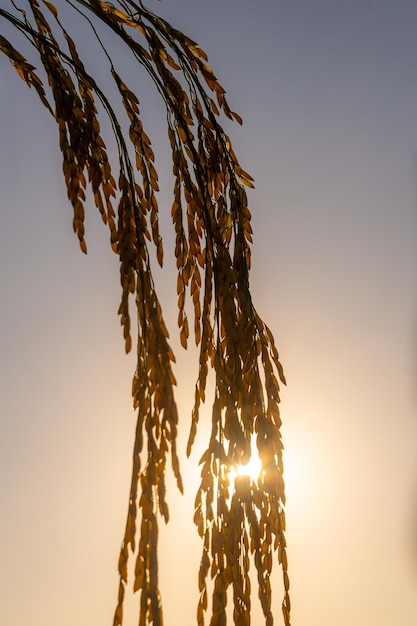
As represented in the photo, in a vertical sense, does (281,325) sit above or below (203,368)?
above

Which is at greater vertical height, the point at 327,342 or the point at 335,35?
the point at 335,35

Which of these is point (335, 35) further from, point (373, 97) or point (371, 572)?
point (371, 572)

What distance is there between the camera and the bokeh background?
74.0 inches

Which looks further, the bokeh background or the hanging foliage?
the bokeh background

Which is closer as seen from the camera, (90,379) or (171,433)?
(171,433)

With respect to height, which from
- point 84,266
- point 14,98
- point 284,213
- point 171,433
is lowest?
point 171,433

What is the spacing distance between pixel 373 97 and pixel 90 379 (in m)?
1.08

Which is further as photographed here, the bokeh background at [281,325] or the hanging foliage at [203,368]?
the bokeh background at [281,325]

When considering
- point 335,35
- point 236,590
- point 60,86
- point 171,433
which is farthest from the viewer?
point 335,35

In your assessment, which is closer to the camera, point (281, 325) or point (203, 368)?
point (203, 368)

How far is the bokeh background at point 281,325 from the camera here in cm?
188

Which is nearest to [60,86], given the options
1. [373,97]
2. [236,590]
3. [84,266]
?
[236,590]

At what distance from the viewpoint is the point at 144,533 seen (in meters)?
0.68

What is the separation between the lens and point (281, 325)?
198 centimetres
